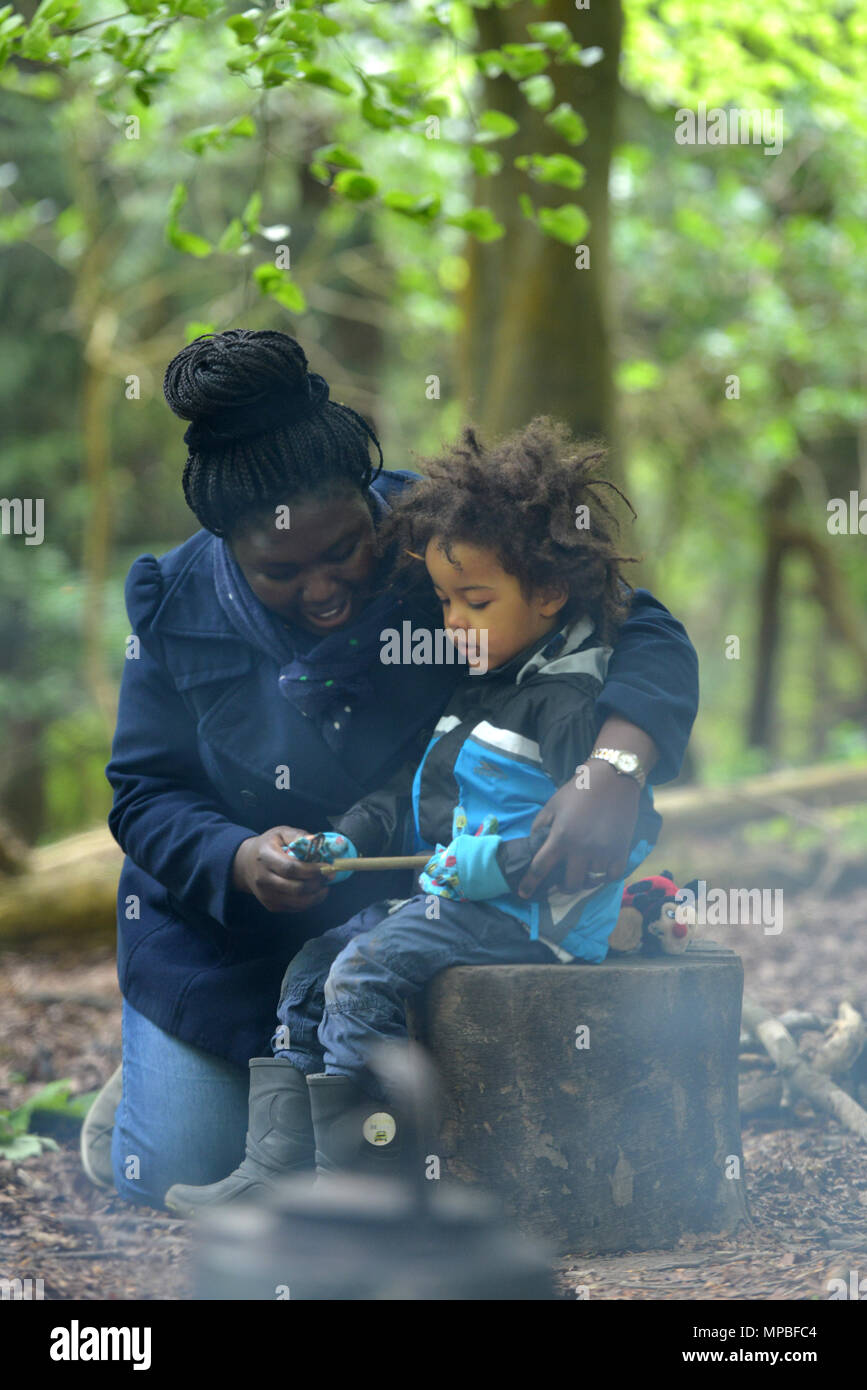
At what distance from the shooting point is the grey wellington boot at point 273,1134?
8.12 feet

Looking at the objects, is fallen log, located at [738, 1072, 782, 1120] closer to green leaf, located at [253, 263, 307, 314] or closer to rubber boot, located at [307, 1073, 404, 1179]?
rubber boot, located at [307, 1073, 404, 1179]

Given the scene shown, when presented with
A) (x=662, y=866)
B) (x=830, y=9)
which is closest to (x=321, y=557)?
(x=662, y=866)

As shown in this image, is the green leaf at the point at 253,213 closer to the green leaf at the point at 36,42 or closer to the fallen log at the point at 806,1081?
the green leaf at the point at 36,42

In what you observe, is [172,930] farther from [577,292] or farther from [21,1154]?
[577,292]

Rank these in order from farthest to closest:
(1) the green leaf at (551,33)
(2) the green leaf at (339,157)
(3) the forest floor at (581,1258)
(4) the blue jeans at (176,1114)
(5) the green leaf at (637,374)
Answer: (5) the green leaf at (637,374) < (1) the green leaf at (551,33) < (2) the green leaf at (339,157) < (4) the blue jeans at (176,1114) < (3) the forest floor at (581,1258)

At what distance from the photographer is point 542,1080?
2.47 m

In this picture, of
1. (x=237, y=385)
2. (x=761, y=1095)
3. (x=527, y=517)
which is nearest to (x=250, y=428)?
(x=237, y=385)

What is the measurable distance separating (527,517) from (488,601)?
0.17 metres

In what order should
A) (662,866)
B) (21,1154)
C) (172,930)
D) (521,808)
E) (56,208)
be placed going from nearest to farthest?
(521,808), (172,930), (21,1154), (662,866), (56,208)

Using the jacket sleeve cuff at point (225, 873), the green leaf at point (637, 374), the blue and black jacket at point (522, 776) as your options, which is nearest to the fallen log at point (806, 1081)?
the blue and black jacket at point (522, 776)

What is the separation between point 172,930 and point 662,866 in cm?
347

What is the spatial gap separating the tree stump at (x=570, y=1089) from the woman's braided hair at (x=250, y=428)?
977 mm

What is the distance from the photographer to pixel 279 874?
7.93ft

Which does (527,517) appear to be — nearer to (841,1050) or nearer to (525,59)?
(525,59)
